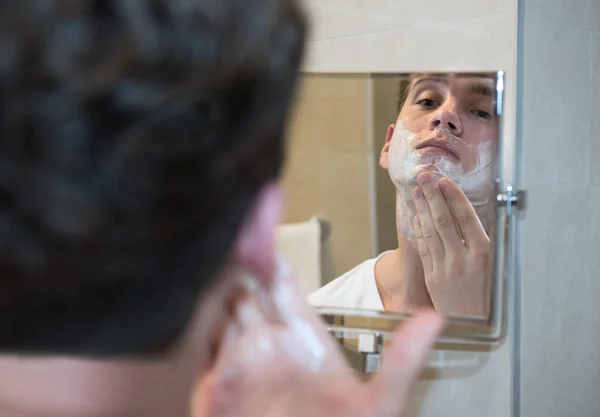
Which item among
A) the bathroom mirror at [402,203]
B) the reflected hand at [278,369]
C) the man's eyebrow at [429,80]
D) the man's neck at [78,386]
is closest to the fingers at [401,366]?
the reflected hand at [278,369]

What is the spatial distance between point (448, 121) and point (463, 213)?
16 cm

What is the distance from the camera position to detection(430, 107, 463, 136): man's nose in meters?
0.98

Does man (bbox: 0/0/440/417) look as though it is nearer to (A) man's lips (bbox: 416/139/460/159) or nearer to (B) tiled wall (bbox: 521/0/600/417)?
(A) man's lips (bbox: 416/139/460/159)

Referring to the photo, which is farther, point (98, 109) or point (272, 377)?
point (272, 377)

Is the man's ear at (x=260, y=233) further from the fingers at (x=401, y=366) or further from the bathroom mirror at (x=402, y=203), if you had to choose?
the bathroom mirror at (x=402, y=203)

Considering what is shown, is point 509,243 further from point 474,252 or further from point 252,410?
point 252,410

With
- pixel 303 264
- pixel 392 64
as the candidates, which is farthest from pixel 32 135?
pixel 392 64

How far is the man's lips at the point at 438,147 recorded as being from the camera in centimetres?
97

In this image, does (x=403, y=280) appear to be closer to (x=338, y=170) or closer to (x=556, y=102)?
(x=338, y=170)

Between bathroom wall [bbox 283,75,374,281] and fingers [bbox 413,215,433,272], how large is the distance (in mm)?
77

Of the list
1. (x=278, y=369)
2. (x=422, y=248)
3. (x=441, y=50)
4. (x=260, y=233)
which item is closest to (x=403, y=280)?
(x=422, y=248)

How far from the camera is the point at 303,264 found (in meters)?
0.99

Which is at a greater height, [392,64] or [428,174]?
[392,64]

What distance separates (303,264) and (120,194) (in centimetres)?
77
